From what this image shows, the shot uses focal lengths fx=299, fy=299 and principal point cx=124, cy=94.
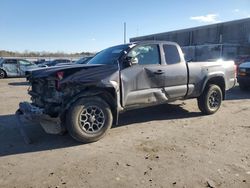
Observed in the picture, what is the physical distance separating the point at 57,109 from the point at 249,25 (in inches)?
1386

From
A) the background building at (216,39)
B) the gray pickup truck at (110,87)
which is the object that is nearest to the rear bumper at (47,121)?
the gray pickup truck at (110,87)

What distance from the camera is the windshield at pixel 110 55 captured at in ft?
20.6

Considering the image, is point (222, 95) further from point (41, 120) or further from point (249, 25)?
point (249, 25)

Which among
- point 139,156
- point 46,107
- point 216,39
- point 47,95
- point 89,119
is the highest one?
point 216,39

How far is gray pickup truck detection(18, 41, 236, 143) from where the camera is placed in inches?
212

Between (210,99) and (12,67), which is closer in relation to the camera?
(210,99)

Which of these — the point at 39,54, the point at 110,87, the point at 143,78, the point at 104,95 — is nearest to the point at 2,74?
the point at 143,78

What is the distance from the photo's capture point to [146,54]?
6.62 m

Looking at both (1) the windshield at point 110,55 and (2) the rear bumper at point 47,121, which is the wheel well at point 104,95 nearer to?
(2) the rear bumper at point 47,121

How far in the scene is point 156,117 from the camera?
7.64 meters

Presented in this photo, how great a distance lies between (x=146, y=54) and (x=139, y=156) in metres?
2.57

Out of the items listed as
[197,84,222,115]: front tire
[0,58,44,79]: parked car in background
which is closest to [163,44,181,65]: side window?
[197,84,222,115]: front tire

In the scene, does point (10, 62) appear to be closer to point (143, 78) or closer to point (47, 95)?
point (47, 95)

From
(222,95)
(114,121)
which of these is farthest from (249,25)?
(114,121)
